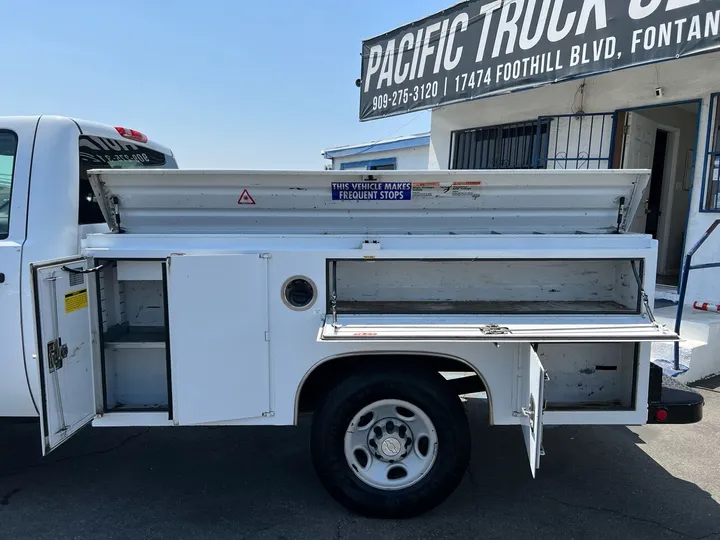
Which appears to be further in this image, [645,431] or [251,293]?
[645,431]

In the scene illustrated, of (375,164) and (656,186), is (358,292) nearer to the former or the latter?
(656,186)

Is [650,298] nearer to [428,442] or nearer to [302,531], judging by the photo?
[428,442]

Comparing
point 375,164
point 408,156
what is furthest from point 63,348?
point 375,164

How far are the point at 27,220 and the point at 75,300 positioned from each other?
59cm

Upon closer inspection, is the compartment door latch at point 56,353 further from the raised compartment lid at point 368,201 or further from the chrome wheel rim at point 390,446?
the chrome wheel rim at point 390,446

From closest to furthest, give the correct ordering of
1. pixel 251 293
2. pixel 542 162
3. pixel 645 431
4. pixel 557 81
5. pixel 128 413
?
1. pixel 251 293
2. pixel 128 413
3. pixel 645 431
4. pixel 557 81
5. pixel 542 162

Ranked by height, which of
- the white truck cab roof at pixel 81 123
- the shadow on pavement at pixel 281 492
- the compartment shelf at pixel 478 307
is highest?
the white truck cab roof at pixel 81 123

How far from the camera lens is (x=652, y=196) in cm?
898

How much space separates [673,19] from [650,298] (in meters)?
4.05

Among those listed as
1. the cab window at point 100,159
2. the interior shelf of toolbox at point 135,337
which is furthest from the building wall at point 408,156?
the interior shelf of toolbox at point 135,337

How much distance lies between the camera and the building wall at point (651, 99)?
249 inches

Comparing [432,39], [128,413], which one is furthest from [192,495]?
[432,39]

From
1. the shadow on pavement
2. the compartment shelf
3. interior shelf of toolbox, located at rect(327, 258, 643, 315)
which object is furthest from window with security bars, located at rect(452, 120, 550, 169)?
the compartment shelf

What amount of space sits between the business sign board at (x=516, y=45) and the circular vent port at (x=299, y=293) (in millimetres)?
4828
